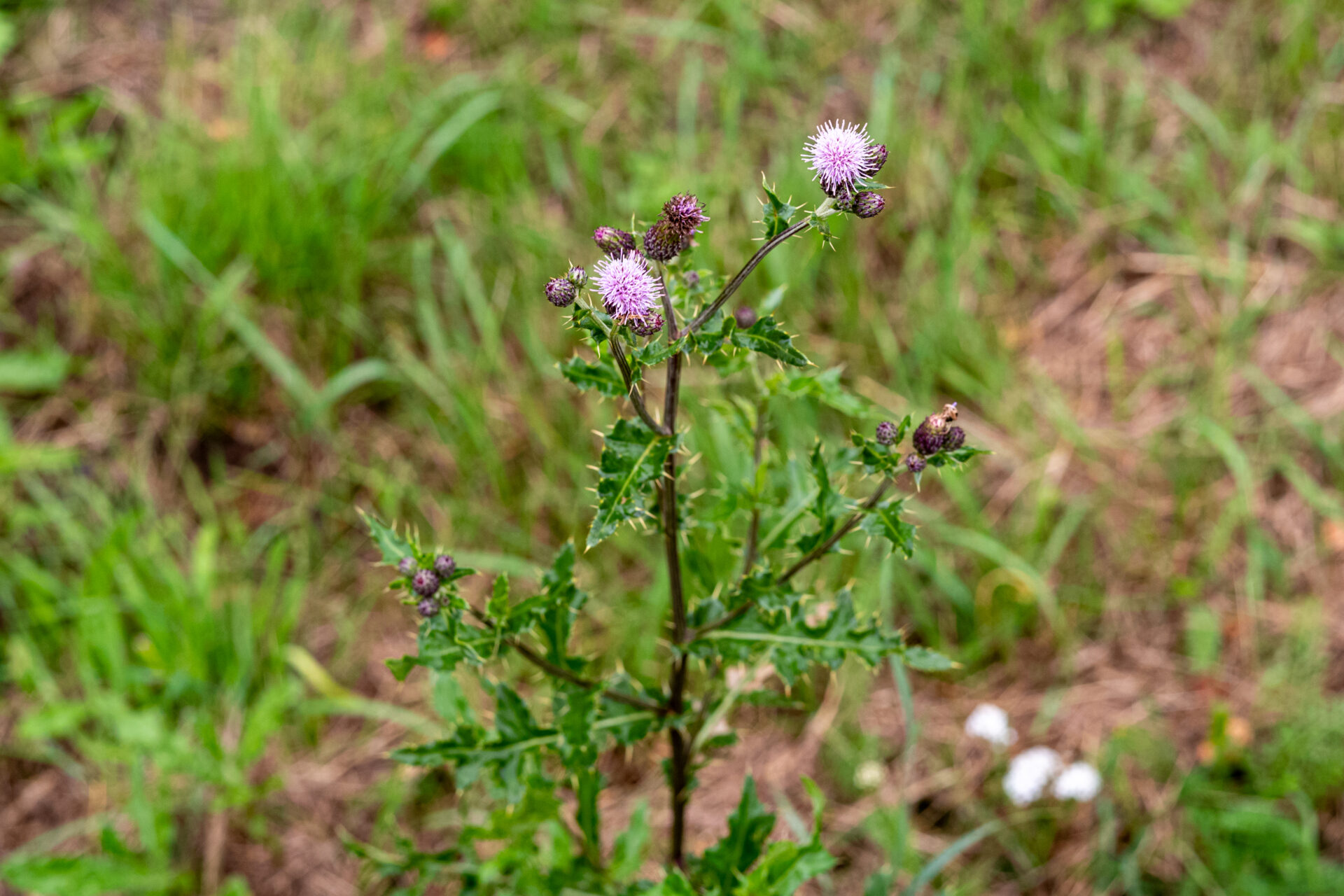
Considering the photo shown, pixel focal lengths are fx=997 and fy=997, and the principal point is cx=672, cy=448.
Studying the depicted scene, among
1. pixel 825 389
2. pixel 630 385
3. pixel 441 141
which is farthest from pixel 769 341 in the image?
pixel 441 141

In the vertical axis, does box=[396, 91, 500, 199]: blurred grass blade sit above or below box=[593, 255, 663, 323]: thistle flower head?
above

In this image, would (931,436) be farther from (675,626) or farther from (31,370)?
(31,370)

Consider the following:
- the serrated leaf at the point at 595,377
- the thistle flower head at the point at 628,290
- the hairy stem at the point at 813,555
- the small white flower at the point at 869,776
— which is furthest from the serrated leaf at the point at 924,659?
the small white flower at the point at 869,776

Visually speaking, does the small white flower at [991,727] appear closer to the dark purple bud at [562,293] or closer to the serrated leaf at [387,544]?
the serrated leaf at [387,544]

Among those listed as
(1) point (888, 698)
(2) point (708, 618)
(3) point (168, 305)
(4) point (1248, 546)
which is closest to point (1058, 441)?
(4) point (1248, 546)

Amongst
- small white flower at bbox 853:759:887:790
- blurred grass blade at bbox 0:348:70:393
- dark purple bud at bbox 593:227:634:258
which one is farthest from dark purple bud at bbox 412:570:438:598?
blurred grass blade at bbox 0:348:70:393

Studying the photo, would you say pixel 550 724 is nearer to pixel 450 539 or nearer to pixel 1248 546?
pixel 450 539

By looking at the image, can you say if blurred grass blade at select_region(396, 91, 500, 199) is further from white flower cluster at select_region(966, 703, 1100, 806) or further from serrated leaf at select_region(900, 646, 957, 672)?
serrated leaf at select_region(900, 646, 957, 672)
